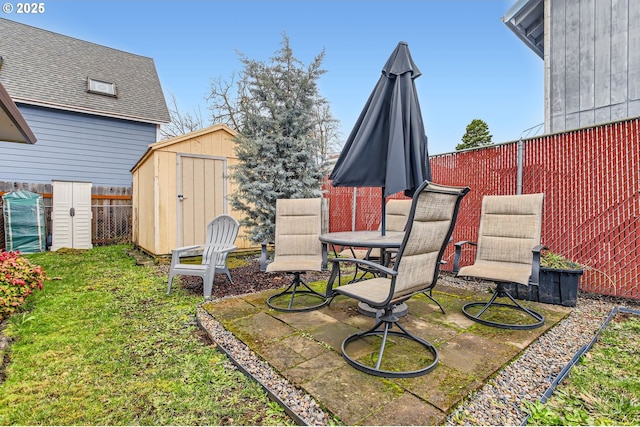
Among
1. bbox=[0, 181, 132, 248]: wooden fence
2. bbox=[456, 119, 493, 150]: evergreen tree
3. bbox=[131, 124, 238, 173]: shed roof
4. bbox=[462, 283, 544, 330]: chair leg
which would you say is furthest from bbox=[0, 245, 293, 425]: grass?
bbox=[456, 119, 493, 150]: evergreen tree

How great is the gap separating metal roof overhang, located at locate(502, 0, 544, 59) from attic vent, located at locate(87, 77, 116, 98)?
37.0ft

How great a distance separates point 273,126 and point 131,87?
8.25 metres

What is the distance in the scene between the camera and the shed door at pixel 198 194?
6.15m

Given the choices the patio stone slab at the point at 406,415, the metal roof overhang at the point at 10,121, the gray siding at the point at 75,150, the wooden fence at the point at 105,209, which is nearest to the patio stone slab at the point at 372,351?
the patio stone slab at the point at 406,415

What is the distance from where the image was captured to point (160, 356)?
2184 mm

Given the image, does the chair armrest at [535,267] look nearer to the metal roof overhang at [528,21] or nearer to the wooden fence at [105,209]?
the metal roof overhang at [528,21]

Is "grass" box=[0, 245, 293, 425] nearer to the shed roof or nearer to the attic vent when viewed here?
the shed roof

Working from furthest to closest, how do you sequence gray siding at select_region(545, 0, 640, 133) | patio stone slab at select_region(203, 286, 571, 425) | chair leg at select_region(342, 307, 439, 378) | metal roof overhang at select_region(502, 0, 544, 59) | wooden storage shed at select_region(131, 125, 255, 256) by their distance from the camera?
metal roof overhang at select_region(502, 0, 544, 59), wooden storage shed at select_region(131, 125, 255, 256), gray siding at select_region(545, 0, 640, 133), chair leg at select_region(342, 307, 439, 378), patio stone slab at select_region(203, 286, 571, 425)

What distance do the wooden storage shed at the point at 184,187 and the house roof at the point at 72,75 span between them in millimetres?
4146

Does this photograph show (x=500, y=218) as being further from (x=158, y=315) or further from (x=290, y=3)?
(x=290, y=3)

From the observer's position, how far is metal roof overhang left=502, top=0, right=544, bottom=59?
6.66m

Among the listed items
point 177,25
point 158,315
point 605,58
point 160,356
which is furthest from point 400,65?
point 177,25

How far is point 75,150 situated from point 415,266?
10687 millimetres

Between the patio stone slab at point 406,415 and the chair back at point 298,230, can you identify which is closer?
the patio stone slab at point 406,415
